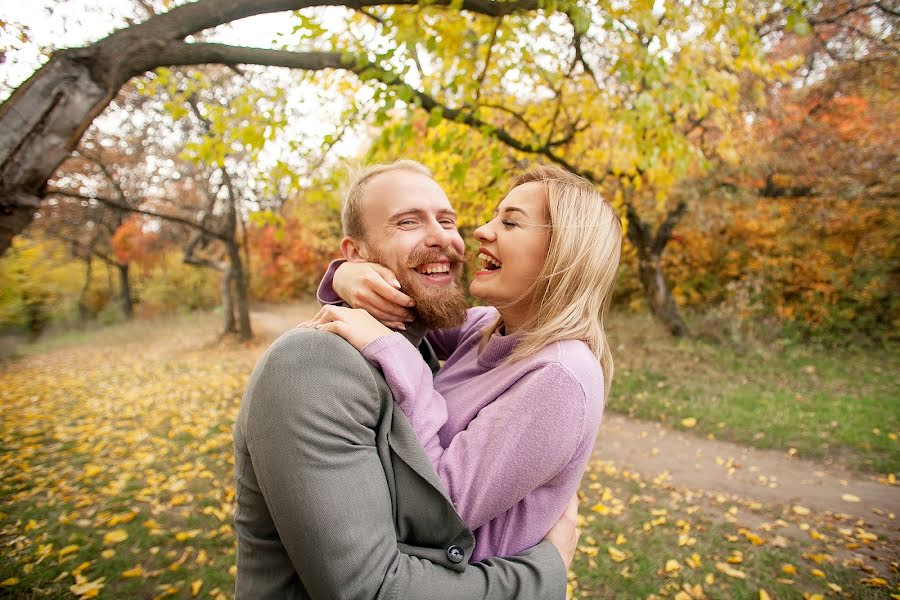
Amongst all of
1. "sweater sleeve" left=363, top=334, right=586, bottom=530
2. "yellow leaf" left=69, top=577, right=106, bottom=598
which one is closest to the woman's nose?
"sweater sleeve" left=363, top=334, right=586, bottom=530

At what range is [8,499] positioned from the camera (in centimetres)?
487

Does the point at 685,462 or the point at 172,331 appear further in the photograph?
the point at 172,331

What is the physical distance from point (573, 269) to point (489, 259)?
38 centimetres

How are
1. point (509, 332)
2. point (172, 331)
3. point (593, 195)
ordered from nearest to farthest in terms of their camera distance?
point (593, 195) < point (509, 332) < point (172, 331)

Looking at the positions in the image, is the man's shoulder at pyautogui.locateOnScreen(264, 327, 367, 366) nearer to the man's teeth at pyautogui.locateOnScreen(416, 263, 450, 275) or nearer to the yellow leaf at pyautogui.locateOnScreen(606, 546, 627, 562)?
the man's teeth at pyautogui.locateOnScreen(416, 263, 450, 275)

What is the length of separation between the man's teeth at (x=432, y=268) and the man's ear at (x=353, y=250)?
0.29 m

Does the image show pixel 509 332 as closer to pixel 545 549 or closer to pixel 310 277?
pixel 545 549

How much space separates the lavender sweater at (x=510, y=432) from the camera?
1.41 metres

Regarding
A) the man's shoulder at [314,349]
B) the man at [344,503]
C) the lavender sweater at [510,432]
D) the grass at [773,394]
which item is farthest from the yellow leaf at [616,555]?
the man's shoulder at [314,349]

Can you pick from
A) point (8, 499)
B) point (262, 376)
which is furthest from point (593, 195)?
point (8, 499)

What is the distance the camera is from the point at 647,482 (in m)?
5.30

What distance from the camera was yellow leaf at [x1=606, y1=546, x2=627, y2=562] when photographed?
12.7 ft

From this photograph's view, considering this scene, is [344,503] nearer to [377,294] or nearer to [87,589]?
[377,294]

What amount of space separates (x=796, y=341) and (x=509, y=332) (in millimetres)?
11017
